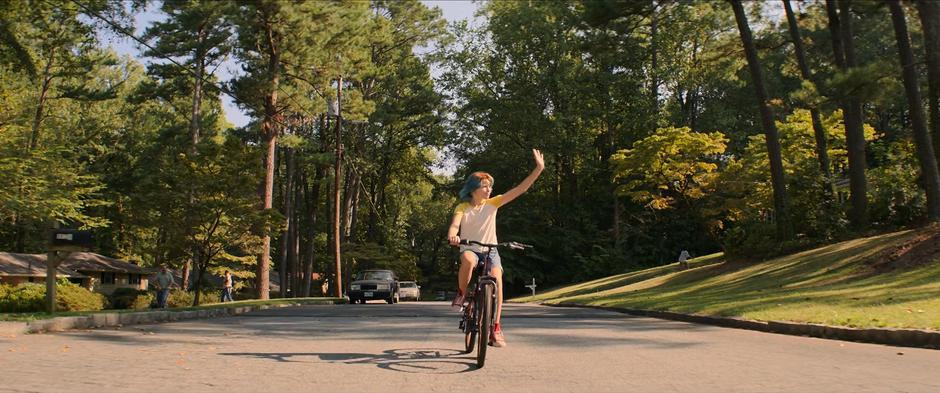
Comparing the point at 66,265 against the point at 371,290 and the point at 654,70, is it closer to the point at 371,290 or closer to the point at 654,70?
the point at 371,290

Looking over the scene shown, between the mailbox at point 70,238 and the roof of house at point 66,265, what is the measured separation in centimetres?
2771

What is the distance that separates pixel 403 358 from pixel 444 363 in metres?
0.65

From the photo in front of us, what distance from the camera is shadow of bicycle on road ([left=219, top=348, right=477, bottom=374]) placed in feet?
22.5

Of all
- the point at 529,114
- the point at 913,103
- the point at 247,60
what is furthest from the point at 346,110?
the point at 913,103

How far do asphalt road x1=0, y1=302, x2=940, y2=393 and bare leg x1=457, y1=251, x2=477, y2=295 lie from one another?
0.78 meters

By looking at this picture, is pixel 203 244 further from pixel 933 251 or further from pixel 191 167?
pixel 933 251

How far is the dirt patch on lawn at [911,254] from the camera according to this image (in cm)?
1752

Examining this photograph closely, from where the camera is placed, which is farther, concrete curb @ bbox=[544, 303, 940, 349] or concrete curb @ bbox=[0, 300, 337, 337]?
concrete curb @ bbox=[0, 300, 337, 337]

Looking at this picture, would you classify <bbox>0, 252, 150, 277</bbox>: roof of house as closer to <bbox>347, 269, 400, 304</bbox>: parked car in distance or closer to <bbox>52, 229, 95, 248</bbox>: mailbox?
<bbox>347, 269, 400, 304</bbox>: parked car in distance

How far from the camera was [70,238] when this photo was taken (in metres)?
13.4

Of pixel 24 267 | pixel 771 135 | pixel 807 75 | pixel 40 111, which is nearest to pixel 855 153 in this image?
pixel 771 135

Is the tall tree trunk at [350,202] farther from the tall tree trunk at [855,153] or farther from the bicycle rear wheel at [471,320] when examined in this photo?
the bicycle rear wheel at [471,320]

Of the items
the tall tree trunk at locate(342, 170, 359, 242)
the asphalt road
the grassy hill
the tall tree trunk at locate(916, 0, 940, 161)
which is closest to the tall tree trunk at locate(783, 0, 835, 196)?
the grassy hill

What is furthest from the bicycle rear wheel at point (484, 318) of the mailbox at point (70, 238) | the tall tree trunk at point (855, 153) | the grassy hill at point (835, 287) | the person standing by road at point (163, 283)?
the tall tree trunk at point (855, 153)
